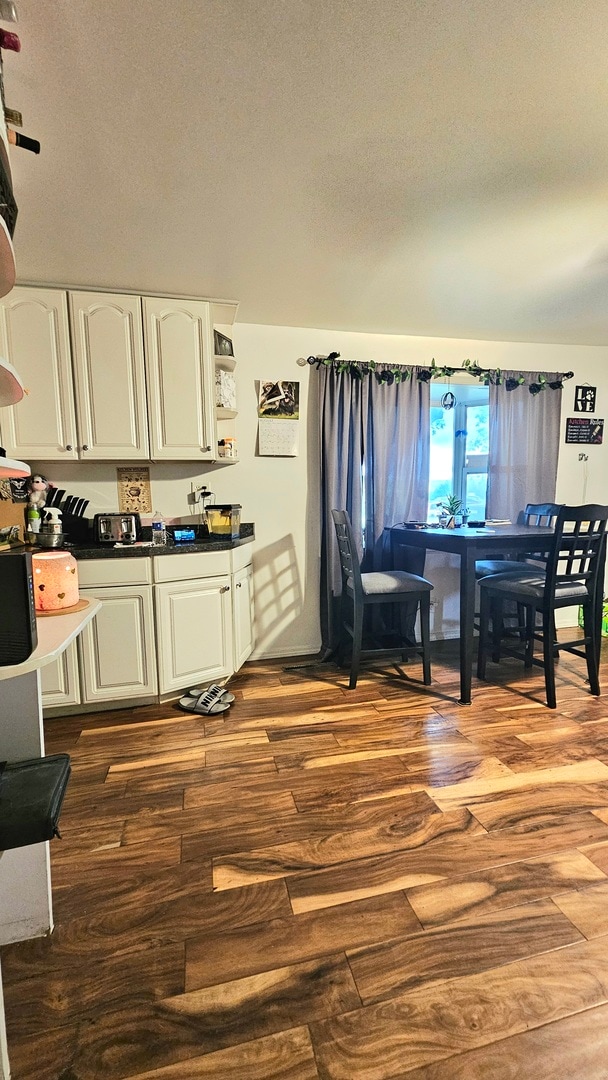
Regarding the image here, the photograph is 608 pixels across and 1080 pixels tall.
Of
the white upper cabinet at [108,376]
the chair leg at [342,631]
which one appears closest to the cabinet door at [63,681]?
the white upper cabinet at [108,376]

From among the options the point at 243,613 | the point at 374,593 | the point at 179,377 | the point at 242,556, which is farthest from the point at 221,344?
the point at 374,593

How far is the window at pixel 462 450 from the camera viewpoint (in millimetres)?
3574

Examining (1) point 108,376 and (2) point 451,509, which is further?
(2) point 451,509

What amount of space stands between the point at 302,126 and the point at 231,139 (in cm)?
23

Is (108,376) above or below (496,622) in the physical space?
above

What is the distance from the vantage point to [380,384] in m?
3.21

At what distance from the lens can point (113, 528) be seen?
8.46 feet

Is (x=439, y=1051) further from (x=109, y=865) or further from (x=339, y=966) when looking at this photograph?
(x=109, y=865)

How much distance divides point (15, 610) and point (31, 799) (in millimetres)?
434

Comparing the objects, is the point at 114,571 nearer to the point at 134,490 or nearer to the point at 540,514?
the point at 134,490

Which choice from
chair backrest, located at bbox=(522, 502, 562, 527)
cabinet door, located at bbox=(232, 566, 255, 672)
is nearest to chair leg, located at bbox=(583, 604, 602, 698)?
chair backrest, located at bbox=(522, 502, 562, 527)

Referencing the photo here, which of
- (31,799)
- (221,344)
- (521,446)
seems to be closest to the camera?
(31,799)

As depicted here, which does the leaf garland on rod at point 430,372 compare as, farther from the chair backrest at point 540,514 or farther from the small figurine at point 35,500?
the small figurine at point 35,500

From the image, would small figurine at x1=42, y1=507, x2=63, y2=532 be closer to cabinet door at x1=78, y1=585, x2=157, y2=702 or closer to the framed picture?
cabinet door at x1=78, y1=585, x2=157, y2=702
